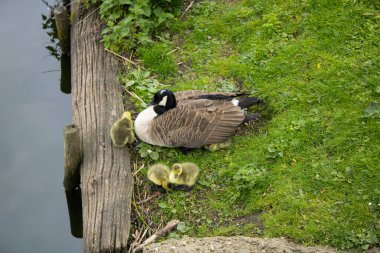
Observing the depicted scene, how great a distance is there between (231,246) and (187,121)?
178 centimetres

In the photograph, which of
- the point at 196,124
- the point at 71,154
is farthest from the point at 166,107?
the point at 71,154

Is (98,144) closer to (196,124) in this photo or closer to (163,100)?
(163,100)

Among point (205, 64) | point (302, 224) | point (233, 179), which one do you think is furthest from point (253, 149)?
point (205, 64)

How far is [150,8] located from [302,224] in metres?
4.27

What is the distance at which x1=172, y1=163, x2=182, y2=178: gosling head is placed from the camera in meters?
6.19

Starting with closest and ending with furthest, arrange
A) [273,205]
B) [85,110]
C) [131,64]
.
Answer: [273,205] < [85,110] < [131,64]

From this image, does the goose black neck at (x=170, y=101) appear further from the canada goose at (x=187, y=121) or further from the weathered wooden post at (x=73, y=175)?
the weathered wooden post at (x=73, y=175)

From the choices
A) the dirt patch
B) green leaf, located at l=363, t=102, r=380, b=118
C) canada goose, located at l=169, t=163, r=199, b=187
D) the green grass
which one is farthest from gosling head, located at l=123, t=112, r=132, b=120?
green leaf, located at l=363, t=102, r=380, b=118

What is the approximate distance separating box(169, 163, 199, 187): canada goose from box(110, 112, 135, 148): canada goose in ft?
2.63

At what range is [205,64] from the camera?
8023 mm

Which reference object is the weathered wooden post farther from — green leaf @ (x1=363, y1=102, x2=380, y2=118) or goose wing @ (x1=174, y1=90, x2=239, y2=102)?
green leaf @ (x1=363, y1=102, x2=380, y2=118)

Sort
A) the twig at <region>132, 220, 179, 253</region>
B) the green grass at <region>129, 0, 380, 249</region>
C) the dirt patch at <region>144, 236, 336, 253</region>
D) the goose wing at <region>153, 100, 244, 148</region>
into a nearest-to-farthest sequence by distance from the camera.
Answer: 1. the dirt patch at <region>144, 236, 336, 253</region>
2. the twig at <region>132, 220, 179, 253</region>
3. the green grass at <region>129, 0, 380, 249</region>
4. the goose wing at <region>153, 100, 244, 148</region>

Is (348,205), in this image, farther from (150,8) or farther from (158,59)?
(150,8)

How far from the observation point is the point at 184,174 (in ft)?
20.7
